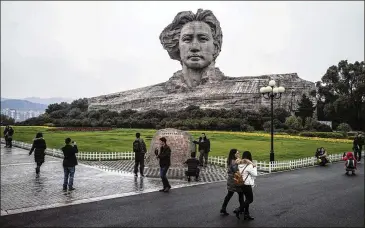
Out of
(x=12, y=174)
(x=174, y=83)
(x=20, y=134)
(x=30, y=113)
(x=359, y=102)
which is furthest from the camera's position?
(x=174, y=83)

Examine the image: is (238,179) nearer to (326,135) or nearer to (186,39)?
(326,135)

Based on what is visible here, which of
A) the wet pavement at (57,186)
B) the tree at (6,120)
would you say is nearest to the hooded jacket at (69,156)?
the wet pavement at (57,186)

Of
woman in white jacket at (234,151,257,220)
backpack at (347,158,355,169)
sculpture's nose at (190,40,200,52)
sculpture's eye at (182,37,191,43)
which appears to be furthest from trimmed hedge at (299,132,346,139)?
sculpture's eye at (182,37,191,43)

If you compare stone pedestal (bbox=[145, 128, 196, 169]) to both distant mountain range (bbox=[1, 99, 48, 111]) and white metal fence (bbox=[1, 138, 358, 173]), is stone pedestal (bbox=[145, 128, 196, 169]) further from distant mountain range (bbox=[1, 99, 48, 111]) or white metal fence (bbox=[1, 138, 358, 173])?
distant mountain range (bbox=[1, 99, 48, 111])

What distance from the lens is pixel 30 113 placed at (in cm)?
3431

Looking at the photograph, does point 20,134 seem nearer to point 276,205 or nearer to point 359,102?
point 276,205

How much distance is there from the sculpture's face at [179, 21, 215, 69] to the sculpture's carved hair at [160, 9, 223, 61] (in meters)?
1.45

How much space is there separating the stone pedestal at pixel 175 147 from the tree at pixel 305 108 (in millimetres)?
Answer: 33278

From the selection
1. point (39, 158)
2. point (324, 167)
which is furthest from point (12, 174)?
point (324, 167)

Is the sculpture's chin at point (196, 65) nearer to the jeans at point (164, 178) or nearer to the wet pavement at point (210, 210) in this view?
the wet pavement at point (210, 210)

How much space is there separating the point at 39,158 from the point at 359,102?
44.7 m

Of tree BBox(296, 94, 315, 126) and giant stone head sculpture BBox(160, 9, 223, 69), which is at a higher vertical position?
giant stone head sculpture BBox(160, 9, 223, 69)

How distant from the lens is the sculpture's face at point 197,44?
193 feet

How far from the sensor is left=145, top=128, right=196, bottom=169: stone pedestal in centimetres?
1659
